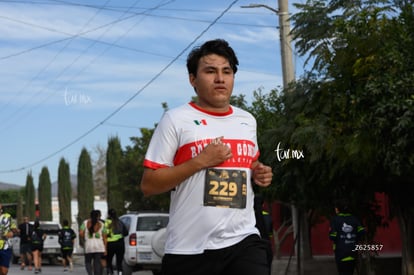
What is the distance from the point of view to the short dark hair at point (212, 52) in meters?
4.77

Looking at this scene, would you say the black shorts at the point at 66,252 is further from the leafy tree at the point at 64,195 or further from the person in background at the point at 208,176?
the leafy tree at the point at 64,195

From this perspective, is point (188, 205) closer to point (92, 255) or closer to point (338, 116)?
point (338, 116)

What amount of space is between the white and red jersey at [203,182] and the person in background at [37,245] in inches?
951

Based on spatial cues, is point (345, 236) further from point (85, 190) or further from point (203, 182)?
point (85, 190)

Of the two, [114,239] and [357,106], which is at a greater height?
[357,106]

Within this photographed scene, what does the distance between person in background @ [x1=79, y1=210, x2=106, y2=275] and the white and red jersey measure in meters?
13.6

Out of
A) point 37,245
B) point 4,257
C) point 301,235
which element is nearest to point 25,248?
point 37,245

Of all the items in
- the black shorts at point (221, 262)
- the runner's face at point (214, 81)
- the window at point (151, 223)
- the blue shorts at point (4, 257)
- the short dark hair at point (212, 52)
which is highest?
the short dark hair at point (212, 52)

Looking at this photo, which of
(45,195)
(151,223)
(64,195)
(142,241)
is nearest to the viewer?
(142,241)

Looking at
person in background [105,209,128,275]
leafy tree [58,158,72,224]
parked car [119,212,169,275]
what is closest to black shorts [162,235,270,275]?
person in background [105,209,128,275]

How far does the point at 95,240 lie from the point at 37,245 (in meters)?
11.3

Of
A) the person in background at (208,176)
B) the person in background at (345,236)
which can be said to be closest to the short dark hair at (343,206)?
the person in background at (345,236)

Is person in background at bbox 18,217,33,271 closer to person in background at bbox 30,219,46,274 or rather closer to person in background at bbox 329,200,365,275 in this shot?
person in background at bbox 30,219,46,274

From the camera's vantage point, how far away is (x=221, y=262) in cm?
454
